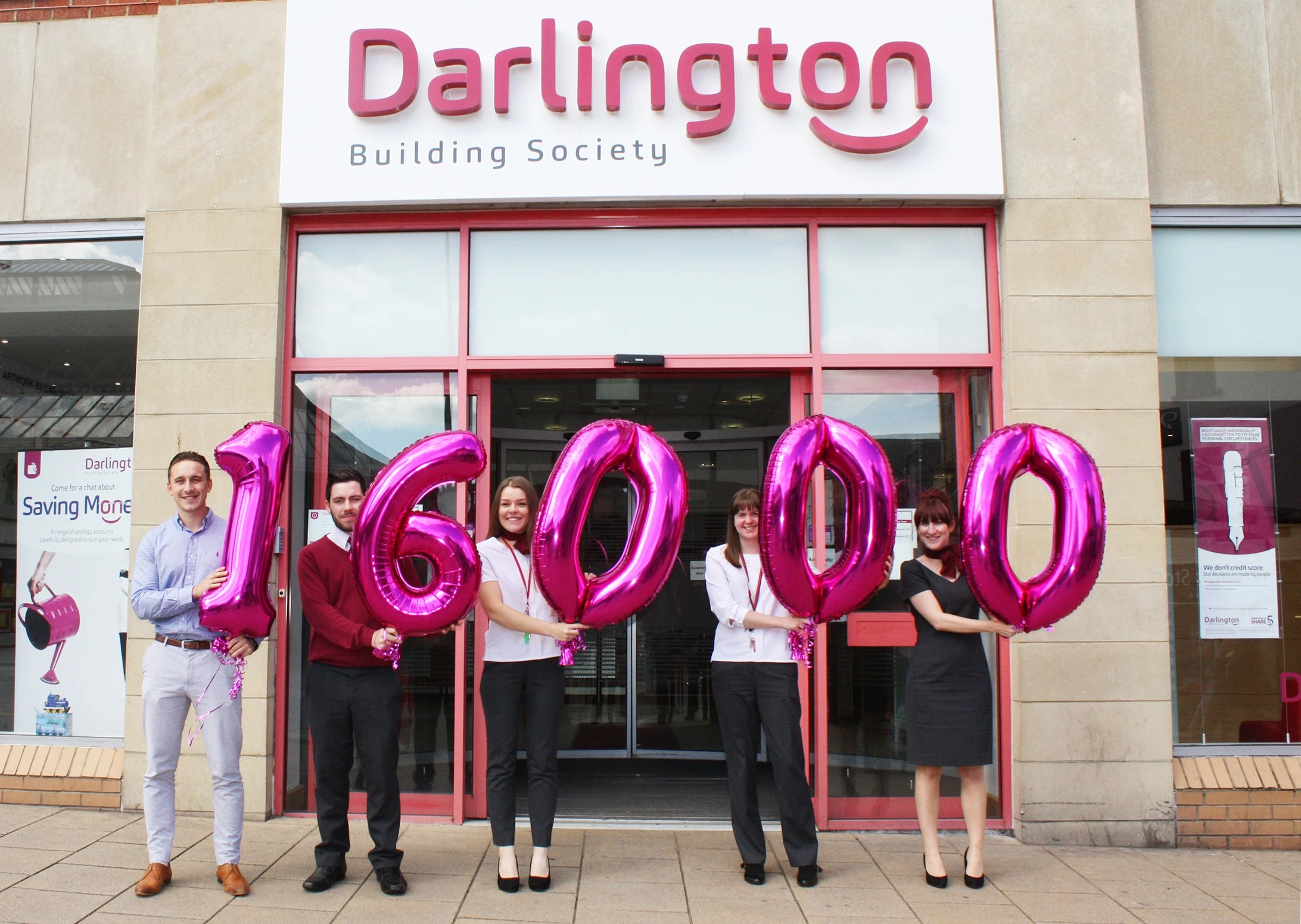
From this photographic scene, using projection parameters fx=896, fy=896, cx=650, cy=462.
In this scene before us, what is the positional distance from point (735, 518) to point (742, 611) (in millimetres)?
380

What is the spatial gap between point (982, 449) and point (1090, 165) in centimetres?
224

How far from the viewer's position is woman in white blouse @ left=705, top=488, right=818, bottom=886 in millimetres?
3625

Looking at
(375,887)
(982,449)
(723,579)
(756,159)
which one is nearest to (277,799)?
(375,887)

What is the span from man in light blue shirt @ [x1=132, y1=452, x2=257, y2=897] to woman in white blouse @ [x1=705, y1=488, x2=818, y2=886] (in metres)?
1.88

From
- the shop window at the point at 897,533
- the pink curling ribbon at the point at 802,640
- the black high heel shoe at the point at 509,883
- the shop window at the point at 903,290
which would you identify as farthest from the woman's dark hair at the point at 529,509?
the shop window at the point at 903,290

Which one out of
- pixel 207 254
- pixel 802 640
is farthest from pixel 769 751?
pixel 207 254

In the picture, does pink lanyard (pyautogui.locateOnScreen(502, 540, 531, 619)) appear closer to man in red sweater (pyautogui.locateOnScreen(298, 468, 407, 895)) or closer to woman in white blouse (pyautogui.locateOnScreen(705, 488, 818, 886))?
man in red sweater (pyautogui.locateOnScreen(298, 468, 407, 895))

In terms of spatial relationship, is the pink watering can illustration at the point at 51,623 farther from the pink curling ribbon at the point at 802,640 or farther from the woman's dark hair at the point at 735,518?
the pink curling ribbon at the point at 802,640

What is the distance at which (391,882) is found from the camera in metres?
3.48

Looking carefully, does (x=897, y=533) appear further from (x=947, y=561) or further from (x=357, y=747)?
(x=357, y=747)

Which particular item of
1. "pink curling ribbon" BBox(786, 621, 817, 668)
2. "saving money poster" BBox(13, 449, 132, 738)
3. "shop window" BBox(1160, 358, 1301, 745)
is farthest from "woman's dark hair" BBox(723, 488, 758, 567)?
"saving money poster" BBox(13, 449, 132, 738)

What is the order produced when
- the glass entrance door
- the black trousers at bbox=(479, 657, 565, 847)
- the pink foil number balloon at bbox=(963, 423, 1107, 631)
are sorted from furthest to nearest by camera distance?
the glass entrance door < the black trousers at bbox=(479, 657, 565, 847) < the pink foil number balloon at bbox=(963, 423, 1107, 631)

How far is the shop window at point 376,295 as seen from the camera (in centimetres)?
484

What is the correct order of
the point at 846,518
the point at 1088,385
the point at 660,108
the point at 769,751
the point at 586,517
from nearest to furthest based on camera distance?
the point at 586,517 < the point at 846,518 < the point at 769,751 < the point at 1088,385 < the point at 660,108
